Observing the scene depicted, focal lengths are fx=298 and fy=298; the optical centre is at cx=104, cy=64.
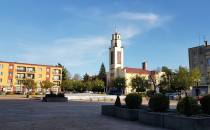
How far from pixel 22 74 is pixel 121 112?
98902 millimetres

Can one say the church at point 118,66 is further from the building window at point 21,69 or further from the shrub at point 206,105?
the shrub at point 206,105

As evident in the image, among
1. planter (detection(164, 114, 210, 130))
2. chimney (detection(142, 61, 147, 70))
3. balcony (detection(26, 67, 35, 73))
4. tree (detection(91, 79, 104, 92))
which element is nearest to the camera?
planter (detection(164, 114, 210, 130))

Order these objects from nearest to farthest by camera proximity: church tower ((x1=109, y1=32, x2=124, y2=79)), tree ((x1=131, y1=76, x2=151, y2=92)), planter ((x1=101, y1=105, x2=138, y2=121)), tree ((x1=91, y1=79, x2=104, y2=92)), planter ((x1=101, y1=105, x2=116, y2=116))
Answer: planter ((x1=101, y1=105, x2=138, y2=121)), planter ((x1=101, y1=105, x2=116, y2=116)), tree ((x1=131, y1=76, x2=151, y2=92)), tree ((x1=91, y1=79, x2=104, y2=92)), church tower ((x1=109, y1=32, x2=124, y2=79))

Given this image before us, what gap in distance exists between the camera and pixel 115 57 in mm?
134875

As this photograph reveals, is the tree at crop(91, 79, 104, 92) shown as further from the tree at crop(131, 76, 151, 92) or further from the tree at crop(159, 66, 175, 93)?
the tree at crop(159, 66, 175, 93)

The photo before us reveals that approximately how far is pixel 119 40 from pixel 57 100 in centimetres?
Answer: 9803

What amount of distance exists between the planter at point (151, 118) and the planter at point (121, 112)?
693 millimetres

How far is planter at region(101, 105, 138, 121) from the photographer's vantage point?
16478mm

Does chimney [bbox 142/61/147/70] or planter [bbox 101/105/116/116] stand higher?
chimney [bbox 142/61/147/70]

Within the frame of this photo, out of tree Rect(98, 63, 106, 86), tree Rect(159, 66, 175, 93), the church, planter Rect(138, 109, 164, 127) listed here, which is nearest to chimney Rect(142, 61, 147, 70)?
the church

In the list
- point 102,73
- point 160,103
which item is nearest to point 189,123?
point 160,103

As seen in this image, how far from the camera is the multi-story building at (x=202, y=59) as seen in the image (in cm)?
6553

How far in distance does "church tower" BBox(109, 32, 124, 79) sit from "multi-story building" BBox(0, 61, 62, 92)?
25690mm

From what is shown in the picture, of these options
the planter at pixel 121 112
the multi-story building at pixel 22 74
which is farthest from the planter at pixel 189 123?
the multi-story building at pixel 22 74
